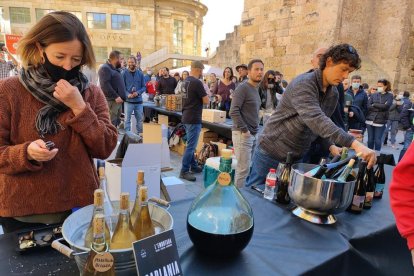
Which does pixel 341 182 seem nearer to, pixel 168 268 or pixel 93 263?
pixel 168 268

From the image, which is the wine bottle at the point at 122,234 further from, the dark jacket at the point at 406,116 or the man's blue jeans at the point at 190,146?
the dark jacket at the point at 406,116

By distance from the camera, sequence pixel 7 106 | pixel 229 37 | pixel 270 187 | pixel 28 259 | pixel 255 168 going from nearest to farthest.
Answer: pixel 28 259 → pixel 7 106 → pixel 270 187 → pixel 255 168 → pixel 229 37

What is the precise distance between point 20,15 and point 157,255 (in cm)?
2978

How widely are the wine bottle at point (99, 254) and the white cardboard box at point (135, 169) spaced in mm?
1206

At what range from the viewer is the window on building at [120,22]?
2455 cm

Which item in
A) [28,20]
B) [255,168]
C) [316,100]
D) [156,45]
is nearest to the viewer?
[316,100]

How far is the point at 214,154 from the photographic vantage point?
4621 mm

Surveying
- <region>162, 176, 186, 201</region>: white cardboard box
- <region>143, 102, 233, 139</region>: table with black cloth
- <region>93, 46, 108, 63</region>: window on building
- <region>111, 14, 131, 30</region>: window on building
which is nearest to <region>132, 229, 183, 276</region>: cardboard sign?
<region>162, 176, 186, 201</region>: white cardboard box

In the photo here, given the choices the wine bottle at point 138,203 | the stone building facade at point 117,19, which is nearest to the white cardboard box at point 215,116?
the wine bottle at point 138,203

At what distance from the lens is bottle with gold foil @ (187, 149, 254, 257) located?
89cm

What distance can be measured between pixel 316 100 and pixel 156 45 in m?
26.0

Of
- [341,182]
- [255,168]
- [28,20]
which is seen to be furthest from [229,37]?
[28,20]

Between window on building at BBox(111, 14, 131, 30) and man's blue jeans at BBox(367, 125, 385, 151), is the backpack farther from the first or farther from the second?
window on building at BBox(111, 14, 131, 30)

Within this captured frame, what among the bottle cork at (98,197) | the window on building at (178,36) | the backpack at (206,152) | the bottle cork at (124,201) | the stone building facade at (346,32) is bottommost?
the backpack at (206,152)
